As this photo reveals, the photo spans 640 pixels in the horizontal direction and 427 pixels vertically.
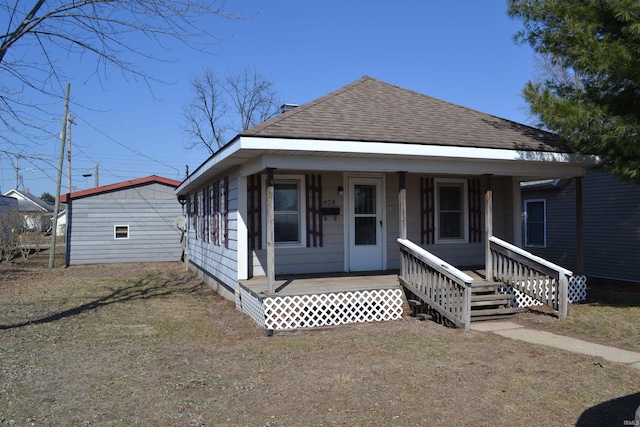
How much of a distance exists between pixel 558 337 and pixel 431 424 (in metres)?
3.95

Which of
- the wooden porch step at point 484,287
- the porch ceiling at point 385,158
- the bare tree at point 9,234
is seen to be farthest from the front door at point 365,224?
the bare tree at point 9,234

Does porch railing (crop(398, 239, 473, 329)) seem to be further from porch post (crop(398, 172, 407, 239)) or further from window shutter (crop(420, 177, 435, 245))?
window shutter (crop(420, 177, 435, 245))

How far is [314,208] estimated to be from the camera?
1049cm

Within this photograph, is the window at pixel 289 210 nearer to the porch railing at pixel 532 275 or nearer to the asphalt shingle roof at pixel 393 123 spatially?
the asphalt shingle roof at pixel 393 123

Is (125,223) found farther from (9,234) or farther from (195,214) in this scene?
(195,214)

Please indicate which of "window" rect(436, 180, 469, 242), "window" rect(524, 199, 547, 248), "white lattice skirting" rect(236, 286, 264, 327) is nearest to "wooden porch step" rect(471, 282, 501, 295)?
"window" rect(436, 180, 469, 242)


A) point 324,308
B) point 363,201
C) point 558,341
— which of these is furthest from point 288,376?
point 363,201

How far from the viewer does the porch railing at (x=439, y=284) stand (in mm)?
7766

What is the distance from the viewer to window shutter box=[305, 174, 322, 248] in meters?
10.4

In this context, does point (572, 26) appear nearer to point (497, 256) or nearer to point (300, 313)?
point (497, 256)

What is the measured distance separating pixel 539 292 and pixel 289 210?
4853 mm

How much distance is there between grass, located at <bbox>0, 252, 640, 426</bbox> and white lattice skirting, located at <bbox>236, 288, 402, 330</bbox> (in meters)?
0.31

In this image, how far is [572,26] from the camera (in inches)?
325

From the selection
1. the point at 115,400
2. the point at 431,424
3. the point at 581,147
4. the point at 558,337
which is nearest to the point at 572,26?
the point at 581,147
